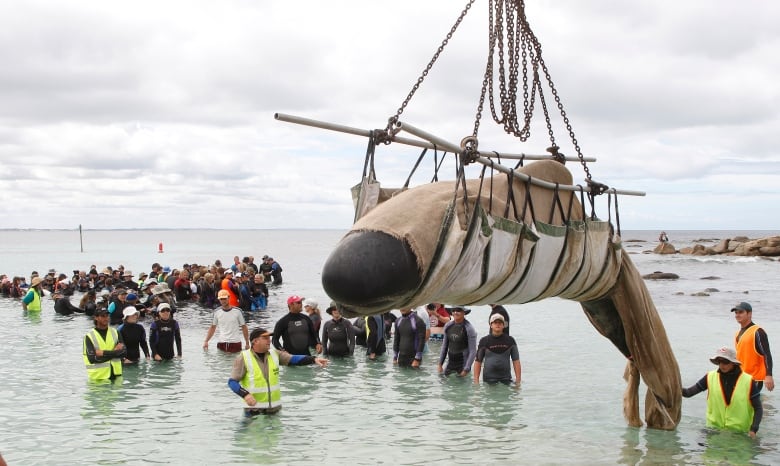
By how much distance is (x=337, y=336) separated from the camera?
1631 centimetres

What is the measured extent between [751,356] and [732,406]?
848 mm

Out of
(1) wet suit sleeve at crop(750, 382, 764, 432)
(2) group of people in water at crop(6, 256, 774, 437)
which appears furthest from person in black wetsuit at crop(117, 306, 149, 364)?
(1) wet suit sleeve at crop(750, 382, 764, 432)

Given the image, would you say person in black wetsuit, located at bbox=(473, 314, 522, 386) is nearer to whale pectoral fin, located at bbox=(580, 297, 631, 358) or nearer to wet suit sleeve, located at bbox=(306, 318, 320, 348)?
wet suit sleeve, located at bbox=(306, 318, 320, 348)

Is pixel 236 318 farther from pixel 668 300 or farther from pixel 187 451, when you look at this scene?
pixel 668 300

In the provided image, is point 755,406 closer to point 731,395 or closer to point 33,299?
point 731,395

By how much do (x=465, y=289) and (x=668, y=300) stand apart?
100 feet

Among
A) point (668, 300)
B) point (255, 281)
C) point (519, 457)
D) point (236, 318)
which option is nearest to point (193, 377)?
point (236, 318)

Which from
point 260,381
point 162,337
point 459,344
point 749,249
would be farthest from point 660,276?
point 260,381

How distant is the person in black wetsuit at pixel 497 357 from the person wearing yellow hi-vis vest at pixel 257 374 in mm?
3614

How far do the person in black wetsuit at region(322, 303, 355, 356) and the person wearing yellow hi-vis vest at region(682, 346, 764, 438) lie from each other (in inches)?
296

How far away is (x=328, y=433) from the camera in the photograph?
36.1 ft

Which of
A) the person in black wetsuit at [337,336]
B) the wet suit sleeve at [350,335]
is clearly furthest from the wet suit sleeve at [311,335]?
the wet suit sleeve at [350,335]

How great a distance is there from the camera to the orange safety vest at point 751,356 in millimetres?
10578

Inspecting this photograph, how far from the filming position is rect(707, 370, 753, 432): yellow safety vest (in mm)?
10086
